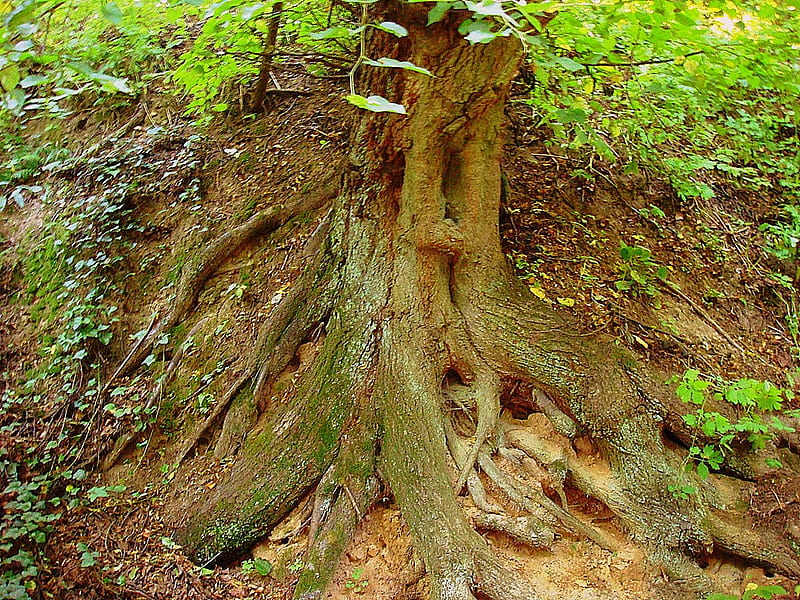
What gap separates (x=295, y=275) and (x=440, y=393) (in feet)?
5.38

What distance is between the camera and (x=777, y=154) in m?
6.88

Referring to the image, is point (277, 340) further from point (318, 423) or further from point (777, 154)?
point (777, 154)

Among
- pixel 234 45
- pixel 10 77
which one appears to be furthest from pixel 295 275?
pixel 10 77

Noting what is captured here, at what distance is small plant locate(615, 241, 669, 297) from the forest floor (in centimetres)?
6

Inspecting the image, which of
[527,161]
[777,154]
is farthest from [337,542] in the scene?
[777,154]

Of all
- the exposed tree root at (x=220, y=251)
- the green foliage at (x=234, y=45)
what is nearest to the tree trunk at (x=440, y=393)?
the exposed tree root at (x=220, y=251)

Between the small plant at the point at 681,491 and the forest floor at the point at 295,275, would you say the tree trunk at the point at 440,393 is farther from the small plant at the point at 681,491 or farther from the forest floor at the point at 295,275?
the forest floor at the point at 295,275

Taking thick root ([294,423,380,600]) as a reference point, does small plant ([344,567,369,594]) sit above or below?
below

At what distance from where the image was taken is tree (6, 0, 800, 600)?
11.5ft

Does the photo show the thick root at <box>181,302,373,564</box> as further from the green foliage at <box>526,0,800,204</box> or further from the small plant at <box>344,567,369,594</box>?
the green foliage at <box>526,0,800,204</box>

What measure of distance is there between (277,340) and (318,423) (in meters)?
0.73

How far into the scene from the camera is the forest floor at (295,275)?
3682mm

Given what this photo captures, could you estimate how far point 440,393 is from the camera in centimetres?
396

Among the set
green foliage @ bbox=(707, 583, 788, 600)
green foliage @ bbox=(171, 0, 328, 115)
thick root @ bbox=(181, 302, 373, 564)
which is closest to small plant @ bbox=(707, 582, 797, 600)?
green foliage @ bbox=(707, 583, 788, 600)
